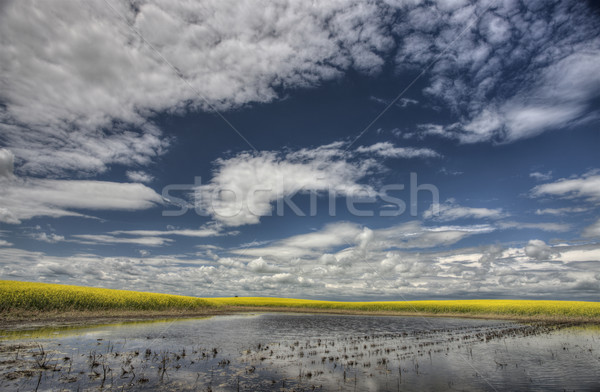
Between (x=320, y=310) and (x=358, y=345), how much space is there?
4982 centimetres

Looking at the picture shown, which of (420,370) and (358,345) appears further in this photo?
(358,345)

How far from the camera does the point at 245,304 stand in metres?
73.7

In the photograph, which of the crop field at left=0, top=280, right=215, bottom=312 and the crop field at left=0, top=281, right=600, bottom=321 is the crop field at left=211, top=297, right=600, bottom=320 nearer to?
the crop field at left=0, top=281, right=600, bottom=321

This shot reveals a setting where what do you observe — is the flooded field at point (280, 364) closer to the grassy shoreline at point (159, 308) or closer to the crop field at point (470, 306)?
the grassy shoreline at point (159, 308)

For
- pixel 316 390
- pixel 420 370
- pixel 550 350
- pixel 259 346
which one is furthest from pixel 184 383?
pixel 550 350

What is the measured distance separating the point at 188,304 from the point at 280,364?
4120cm

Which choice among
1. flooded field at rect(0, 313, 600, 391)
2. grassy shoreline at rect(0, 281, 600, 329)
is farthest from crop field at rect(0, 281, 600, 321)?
flooded field at rect(0, 313, 600, 391)

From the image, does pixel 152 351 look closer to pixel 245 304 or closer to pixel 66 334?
pixel 66 334

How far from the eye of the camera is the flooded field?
1195cm

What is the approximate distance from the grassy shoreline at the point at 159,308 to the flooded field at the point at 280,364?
9902mm

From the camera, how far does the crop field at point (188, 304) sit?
30.2m

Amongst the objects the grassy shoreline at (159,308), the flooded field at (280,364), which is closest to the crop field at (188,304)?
the grassy shoreline at (159,308)

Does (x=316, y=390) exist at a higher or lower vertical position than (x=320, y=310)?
higher

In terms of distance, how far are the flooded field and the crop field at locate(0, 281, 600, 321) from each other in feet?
36.3
